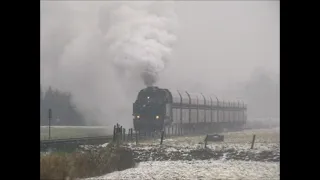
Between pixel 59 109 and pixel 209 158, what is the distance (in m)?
1.39

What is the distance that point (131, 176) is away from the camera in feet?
13.1

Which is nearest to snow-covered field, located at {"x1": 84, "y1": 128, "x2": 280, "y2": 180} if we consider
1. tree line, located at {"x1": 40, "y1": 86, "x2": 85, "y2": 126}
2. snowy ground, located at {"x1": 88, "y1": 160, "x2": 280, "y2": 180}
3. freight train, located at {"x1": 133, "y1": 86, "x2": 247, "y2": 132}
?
snowy ground, located at {"x1": 88, "y1": 160, "x2": 280, "y2": 180}

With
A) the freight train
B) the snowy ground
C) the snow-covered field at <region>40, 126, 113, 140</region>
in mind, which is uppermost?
the freight train

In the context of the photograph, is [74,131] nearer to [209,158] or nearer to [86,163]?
[86,163]

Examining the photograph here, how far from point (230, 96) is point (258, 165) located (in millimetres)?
656

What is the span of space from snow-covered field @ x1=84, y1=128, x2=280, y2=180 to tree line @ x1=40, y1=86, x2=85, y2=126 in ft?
1.76

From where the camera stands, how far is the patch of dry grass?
3981mm

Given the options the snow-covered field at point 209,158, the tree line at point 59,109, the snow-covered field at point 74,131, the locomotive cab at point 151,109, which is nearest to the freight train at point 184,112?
the locomotive cab at point 151,109

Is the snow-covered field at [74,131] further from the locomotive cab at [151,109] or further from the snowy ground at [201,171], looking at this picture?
the snowy ground at [201,171]

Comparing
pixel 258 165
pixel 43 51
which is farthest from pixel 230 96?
pixel 43 51

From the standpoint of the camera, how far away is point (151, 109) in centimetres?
419

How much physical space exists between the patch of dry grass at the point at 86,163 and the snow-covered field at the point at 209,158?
7 cm

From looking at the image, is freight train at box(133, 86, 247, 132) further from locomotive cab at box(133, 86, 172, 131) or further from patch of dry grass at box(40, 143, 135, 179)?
patch of dry grass at box(40, 143, 135, 179)
